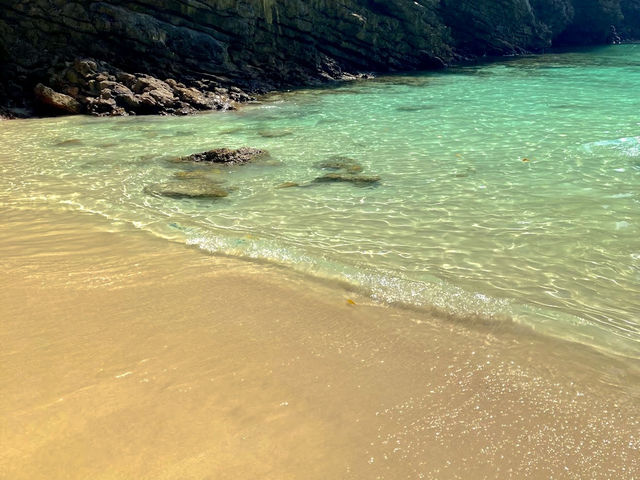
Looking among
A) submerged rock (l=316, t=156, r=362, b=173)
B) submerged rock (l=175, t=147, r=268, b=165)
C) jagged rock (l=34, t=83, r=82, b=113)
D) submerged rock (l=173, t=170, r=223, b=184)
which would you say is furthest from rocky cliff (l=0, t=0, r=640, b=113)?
submerged rock (l=316, t=156, r=362, b=173)

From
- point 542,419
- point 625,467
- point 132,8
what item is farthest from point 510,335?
point 132,8

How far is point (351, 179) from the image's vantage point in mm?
8961

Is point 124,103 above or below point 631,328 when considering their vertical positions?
above

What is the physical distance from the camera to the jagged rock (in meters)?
17.4

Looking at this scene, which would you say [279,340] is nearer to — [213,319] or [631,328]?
[213,319]

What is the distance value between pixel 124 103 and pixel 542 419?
1784 cm

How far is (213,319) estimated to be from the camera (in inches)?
172

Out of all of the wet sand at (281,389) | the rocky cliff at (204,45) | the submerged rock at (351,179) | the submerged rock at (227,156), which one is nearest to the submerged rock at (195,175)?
the submerged rock at (227,156)

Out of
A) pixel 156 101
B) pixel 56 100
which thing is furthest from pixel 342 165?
pixel 56 100

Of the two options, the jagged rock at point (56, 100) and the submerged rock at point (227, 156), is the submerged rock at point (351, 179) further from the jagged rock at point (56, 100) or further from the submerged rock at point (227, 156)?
the jagged rock at point (56, 100)

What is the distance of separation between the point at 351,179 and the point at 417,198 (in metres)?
1.46

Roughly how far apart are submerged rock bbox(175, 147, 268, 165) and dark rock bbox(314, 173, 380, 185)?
1.92m

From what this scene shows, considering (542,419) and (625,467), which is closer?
(625,467)

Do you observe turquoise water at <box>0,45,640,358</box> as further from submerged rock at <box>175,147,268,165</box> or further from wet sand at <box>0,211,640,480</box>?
wet sand at <box>0,211,640,480</box>
